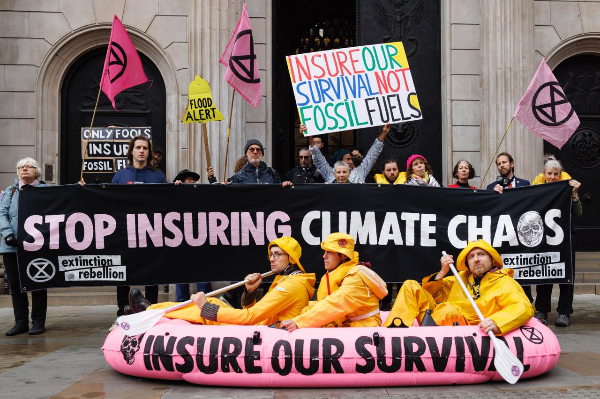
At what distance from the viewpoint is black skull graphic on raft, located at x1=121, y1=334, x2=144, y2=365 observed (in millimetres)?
5750

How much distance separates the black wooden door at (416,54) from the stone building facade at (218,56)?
8.3 inches

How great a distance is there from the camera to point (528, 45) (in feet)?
40.4

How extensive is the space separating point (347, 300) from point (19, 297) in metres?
4.79

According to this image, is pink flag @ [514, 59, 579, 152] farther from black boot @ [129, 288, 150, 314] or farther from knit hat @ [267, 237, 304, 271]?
black boot @ [129, 288, 150, 314]

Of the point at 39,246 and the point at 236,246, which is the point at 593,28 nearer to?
the point at 236,246

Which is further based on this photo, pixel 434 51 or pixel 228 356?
pixel 434 51

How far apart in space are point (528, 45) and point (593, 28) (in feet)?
4.86

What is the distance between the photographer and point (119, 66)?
9.48 m

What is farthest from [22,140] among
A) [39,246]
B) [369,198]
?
[369,198]

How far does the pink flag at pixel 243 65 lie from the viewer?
948cm

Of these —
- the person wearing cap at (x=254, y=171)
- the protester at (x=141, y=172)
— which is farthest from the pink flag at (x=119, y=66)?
the person wearing cap at (x=254, y=171)

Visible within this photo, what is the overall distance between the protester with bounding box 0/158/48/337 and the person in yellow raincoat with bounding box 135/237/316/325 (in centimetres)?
304

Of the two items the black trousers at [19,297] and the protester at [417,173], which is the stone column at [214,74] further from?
the protester at [417,173]

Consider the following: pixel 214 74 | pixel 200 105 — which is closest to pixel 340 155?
pixel 200 105
